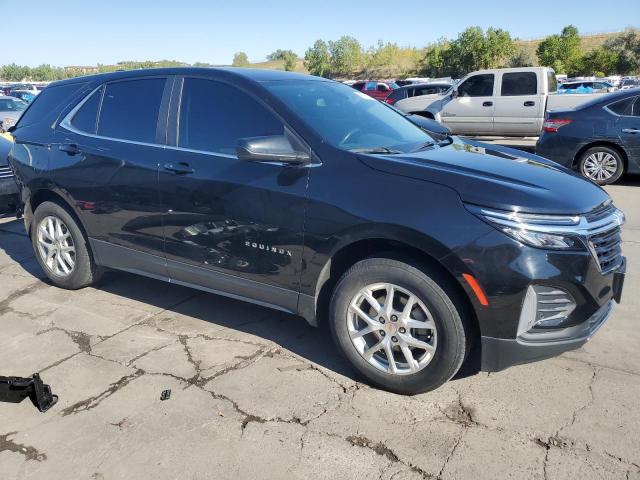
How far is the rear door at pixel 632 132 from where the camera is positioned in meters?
8.24

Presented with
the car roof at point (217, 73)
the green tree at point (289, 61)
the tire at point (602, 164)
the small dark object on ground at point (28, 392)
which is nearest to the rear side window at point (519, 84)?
the tire at point (602, 164)

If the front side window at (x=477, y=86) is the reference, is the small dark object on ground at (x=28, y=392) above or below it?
below

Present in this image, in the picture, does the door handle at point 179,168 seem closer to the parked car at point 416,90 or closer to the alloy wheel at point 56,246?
the alloy wheel at point 56,246

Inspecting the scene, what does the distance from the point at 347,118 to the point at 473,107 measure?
1047 centimetres

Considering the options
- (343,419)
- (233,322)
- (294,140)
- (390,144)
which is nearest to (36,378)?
(233,322)

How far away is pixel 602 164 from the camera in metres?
8.60

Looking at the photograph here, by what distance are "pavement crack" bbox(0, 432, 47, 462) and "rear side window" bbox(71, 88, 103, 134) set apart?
2.44 meters

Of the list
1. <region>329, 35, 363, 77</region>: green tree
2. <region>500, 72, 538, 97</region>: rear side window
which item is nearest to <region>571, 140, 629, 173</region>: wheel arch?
<region>500, 72, 538, 97</region>: rear side window

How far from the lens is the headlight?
2605mm

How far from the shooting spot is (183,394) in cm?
318

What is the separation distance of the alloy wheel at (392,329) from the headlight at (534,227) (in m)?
0.57

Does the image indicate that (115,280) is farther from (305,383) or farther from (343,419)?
(343,419)

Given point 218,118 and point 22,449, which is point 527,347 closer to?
point 218,118

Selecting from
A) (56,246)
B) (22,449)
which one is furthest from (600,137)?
(22,449)
